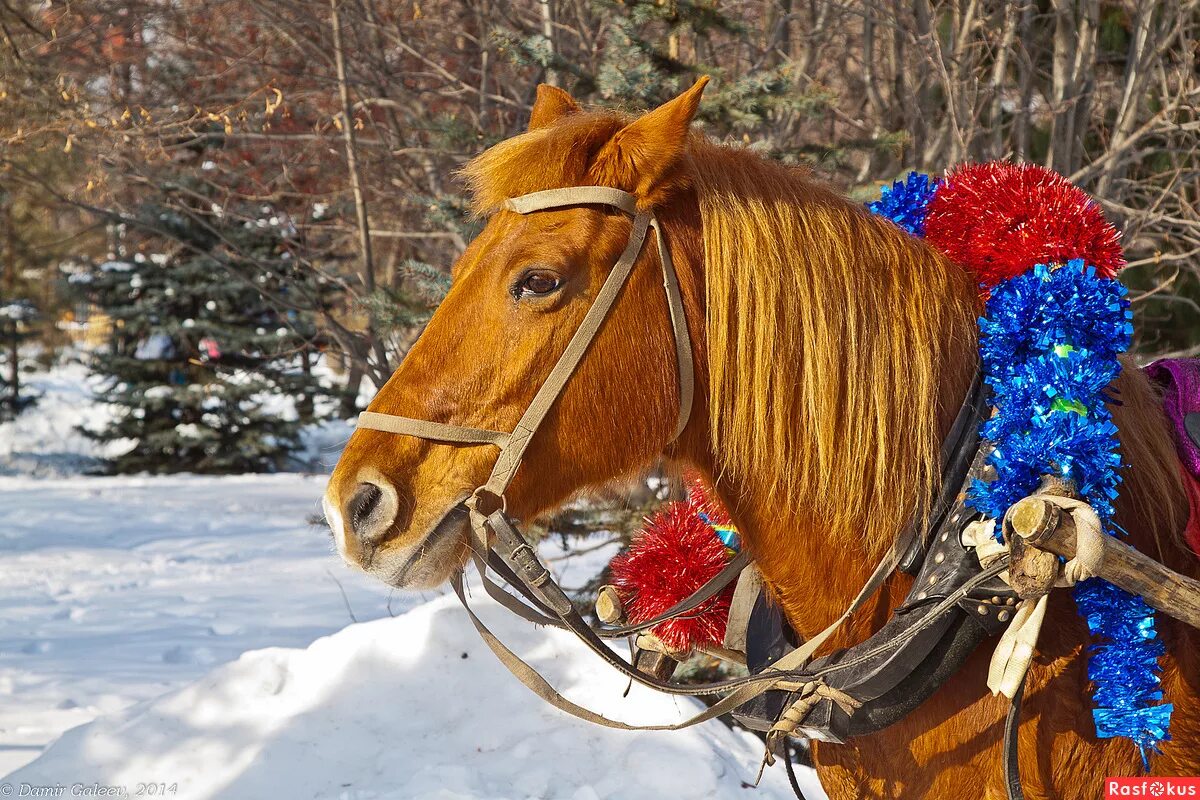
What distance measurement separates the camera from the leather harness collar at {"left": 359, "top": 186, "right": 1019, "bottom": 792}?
1732mm

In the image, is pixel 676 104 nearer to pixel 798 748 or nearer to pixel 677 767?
pixel 677 767

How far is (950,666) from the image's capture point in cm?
176

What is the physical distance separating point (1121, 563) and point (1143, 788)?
18.5 inches

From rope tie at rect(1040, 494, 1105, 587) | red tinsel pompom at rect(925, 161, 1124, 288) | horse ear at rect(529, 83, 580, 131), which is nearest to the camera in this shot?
rope tie at rect(1040, 494, 1105, 587)

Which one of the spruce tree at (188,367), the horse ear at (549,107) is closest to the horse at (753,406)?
the horse ear at (549,107)

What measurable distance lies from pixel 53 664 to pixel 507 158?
4799 millimetres

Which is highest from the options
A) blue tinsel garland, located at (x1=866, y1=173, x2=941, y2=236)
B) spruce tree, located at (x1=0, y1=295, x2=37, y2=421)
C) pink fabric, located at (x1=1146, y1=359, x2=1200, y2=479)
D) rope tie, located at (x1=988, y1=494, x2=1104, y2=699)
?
blue tinsel garland, located at (x1=866, y1=173, x2=941, y2=236)

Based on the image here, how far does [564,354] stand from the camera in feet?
5.84

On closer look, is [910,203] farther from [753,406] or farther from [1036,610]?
[1036,610]

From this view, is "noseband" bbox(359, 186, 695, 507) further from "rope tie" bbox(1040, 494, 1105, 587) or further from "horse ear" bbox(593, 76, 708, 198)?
"rope tie" bbox(1040, 494, 1105, 587)

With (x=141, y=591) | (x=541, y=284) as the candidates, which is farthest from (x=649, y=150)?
(x=141, y=591)

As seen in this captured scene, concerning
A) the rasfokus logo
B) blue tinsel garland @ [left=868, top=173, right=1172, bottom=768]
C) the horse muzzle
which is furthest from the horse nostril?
the rasfokus logo

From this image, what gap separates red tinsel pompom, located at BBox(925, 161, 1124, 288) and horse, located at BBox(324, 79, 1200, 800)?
145 millimetres

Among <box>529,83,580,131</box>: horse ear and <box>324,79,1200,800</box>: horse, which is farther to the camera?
<box>529,83,580,131</box>: horse ear
